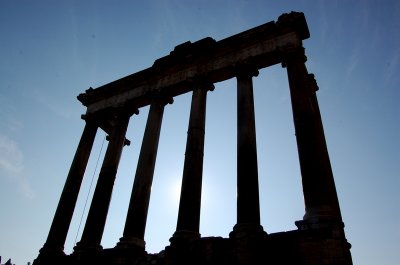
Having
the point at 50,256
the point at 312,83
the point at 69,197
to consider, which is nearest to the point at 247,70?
the point at 312,83

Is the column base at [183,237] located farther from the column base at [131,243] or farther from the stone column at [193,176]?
the column base at [131,243]

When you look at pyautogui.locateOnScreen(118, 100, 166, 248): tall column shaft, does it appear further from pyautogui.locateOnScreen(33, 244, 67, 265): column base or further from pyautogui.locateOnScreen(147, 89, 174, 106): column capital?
pyautogui.locateOnScreen(33, 244, 67, 265): column base

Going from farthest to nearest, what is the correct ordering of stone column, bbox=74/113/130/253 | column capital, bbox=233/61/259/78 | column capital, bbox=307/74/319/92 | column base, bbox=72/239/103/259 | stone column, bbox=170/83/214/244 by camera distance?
column capital, bbox=307/74/319/92
column capital, bbox=233/61/259/78
stone column, bbox=74/113/130/253
column base, bbox=72/239/103/259
stone column, bbox=170/83/214/244

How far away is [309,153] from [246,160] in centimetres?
302

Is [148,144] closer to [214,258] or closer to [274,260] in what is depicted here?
[214,258]

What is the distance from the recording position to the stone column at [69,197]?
1892cm

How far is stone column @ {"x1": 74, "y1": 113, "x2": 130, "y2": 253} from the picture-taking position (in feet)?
58.8

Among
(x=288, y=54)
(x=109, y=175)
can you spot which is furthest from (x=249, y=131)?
(x=109, y=175)

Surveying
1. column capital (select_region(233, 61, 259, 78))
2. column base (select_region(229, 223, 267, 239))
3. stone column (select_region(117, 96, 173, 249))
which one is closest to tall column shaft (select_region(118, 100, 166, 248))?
stone column (select_region(117, 96, 173, 249))

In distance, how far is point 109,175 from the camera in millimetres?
20312

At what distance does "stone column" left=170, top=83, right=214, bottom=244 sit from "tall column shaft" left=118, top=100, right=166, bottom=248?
258 cm

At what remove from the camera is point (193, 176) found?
53.5 ft

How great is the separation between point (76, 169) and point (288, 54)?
16.1 meters

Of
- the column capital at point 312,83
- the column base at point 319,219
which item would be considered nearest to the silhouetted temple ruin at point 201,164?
the column base at point 319,219
